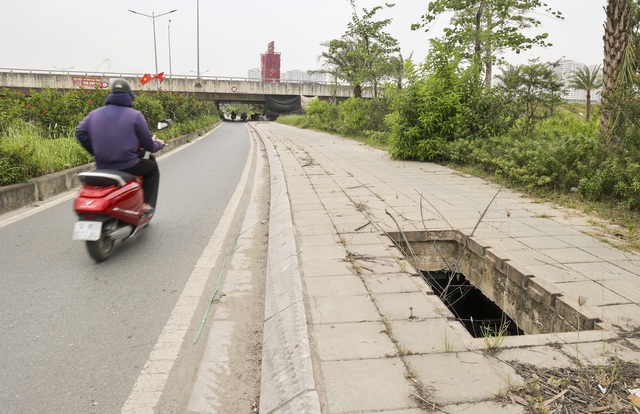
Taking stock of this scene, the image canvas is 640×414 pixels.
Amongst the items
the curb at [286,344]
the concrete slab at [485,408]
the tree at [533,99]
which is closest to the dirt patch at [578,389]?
the concrete slab at [485,408]

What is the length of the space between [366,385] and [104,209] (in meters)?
3.23

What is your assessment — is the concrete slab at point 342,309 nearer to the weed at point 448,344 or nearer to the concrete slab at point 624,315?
the weed at point 448,344

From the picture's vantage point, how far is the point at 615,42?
7.86 m

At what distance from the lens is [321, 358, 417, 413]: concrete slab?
2.13 meters

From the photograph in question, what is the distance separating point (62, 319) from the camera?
11.1 ft

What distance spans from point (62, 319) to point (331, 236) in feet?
8.51

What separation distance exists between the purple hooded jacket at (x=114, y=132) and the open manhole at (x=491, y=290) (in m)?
3.02

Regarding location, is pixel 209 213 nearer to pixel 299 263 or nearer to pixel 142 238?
pixel 142 238

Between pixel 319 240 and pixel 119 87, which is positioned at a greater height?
pixel 119 87

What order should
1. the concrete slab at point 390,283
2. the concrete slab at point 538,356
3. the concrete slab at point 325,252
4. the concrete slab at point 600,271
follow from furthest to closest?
the concrete slab at point 325,252 → the concrete slab at point 600,271 → the concrete slab at point 390,283 → the concrete slab at point 538,356

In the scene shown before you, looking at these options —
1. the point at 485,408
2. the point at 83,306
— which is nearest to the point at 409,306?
the point at 485,408

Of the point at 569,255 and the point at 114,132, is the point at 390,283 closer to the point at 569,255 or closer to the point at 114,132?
the point at 569,255

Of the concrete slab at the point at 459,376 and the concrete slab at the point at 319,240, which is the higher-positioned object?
the concrete slab at the point at 319,240

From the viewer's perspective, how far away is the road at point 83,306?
2582mm
